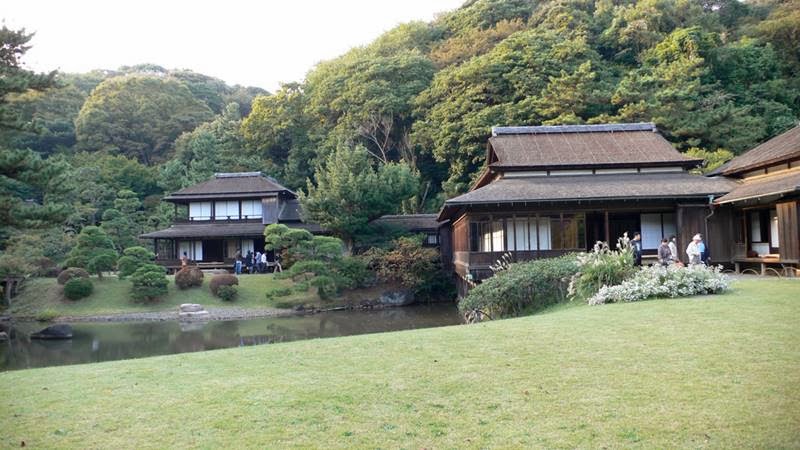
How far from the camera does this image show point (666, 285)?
45.1ft

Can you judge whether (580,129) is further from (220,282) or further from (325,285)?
(220,282)

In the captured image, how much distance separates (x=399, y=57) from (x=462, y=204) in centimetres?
2694

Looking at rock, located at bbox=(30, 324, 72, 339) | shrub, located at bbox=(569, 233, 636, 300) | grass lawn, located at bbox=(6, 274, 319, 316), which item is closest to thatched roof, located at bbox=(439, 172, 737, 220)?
shrub, located at bbox=(569, 233, 636, 300)

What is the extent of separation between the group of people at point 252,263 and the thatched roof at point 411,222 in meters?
6.83

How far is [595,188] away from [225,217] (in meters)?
25.0

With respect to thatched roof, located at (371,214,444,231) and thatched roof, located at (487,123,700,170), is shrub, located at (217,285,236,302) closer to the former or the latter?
thatched roof, located at (371,214,444,231)

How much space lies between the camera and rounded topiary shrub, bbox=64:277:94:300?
94.7ft

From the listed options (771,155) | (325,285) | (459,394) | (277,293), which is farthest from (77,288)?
(771,155)

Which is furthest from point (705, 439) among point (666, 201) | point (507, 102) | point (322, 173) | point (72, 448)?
point (507, 102)

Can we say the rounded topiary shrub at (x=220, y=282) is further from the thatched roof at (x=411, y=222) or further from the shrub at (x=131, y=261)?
the thatched roof at (x=411, y=222)

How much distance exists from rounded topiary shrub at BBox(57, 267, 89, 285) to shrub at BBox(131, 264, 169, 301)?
11.1ft

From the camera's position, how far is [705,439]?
5.07 metres

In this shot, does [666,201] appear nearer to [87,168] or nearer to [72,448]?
[72,448]

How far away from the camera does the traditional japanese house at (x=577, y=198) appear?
21797mm
